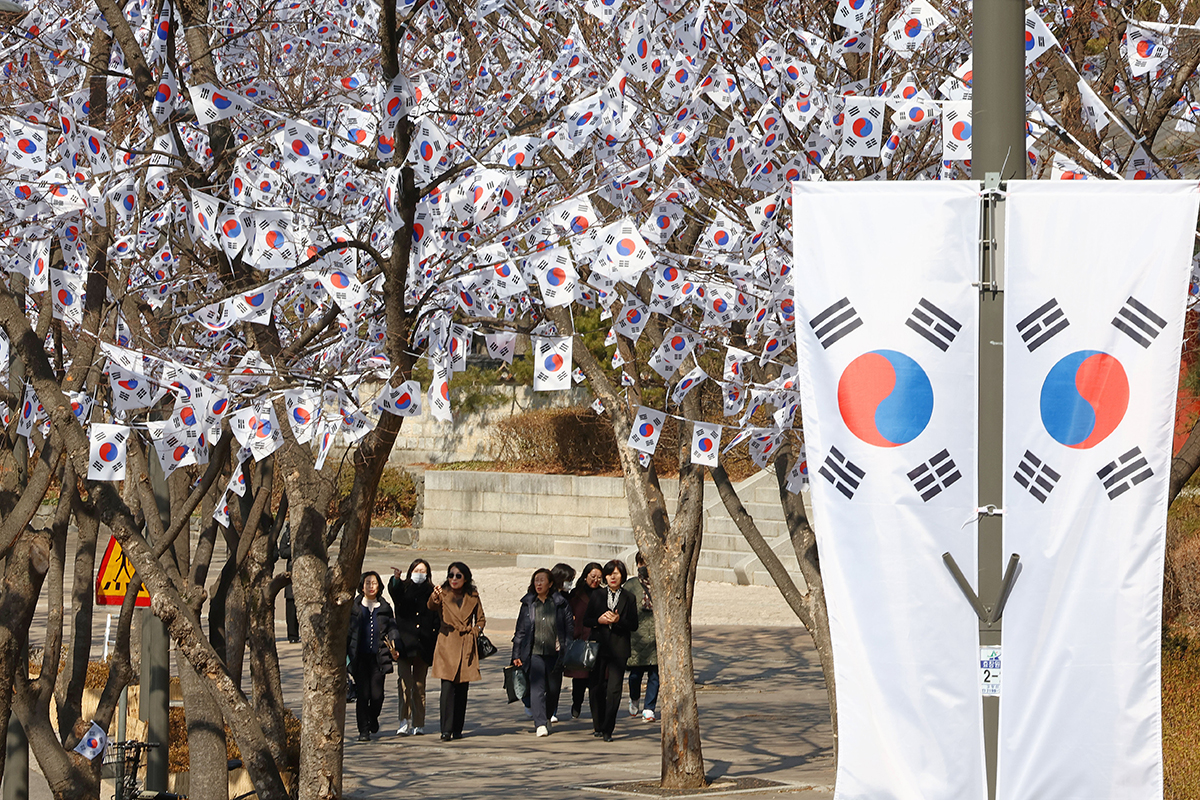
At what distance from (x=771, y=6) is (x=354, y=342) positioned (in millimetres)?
2983

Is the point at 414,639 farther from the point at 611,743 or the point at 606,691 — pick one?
the point at 611,743

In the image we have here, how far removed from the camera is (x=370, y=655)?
47.5 ft

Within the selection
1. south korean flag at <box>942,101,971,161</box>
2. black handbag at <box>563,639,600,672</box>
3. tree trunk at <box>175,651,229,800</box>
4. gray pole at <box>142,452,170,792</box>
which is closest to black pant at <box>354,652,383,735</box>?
black handbag at <box>563,639,600,672</box>

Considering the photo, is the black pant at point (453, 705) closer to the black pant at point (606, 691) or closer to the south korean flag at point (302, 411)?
the black pant at point (606, 691)

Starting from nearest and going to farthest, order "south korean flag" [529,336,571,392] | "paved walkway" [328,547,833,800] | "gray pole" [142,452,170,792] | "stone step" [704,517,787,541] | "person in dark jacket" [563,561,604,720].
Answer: "south korean flag" [529,336,571,392]
"gray pole" [142,452,170,792]
"paved walkway" [328,547,833,800]
"person in dark jacket" [563,561,604,720]
"stone step" [704,517,787,541]

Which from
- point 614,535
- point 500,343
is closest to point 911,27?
point 500,343

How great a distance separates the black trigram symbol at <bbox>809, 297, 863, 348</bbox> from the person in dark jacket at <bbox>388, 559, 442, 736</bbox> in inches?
430

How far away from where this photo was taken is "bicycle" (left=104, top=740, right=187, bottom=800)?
31.2 ft

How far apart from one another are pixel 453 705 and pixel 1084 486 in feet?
35.6

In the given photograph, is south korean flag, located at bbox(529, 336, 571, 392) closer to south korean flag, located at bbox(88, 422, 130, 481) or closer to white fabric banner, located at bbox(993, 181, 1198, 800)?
south korean flag, located at bbox(88, 422, 130, 481)

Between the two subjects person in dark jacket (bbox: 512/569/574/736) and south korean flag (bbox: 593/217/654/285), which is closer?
south korean flag (bbox: 593/217/654/285)

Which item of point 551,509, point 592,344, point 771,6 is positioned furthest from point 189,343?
point 551,509

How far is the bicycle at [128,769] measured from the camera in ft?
31.2

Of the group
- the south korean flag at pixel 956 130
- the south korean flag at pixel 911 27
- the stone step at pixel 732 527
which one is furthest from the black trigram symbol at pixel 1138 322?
the stone step at pixel 732 527
